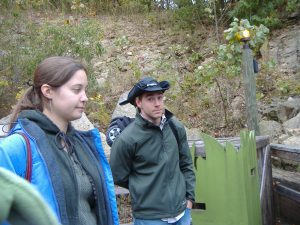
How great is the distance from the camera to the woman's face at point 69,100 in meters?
1.90

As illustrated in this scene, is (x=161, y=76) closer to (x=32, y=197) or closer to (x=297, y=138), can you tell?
(x=297, y=138)

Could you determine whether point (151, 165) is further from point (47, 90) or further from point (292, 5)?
point (292, 5)

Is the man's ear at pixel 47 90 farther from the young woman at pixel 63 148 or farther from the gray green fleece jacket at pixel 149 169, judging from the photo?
the gray green fleece jacket at pixel 149 169

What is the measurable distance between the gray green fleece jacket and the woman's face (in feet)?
3.40

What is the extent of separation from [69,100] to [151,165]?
3.88 feet

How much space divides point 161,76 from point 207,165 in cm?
566

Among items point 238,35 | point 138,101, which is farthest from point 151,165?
point 238,35

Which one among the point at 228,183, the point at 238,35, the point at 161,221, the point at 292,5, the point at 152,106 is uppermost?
the point at 292,5

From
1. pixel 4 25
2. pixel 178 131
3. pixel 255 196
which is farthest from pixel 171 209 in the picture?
pixel 4 25

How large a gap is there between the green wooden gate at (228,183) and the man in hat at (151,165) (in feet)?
3.44

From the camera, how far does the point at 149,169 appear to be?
2.95 m

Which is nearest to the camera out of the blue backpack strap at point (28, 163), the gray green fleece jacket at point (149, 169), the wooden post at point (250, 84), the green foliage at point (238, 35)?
the blue backpack strap at point (28, 163)

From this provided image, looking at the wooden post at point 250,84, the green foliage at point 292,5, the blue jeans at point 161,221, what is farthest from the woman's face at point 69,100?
the green foliage at point 292,5

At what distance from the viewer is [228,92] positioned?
885 cm
